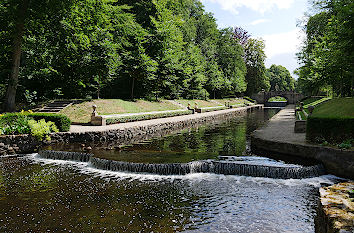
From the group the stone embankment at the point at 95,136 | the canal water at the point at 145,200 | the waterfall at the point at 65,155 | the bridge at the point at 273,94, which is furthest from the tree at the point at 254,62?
the waterfall at the point at 65,155

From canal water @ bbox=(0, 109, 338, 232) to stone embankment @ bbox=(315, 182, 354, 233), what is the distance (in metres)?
1.09

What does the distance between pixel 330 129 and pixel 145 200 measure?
9.15 m

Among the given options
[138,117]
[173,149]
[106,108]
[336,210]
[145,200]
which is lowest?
[145,200]

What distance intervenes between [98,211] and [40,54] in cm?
2276

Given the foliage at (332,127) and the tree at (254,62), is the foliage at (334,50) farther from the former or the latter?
the tree at (254,62)

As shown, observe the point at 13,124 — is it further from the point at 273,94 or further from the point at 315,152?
the point at 273,94

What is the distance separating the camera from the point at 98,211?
6.96m

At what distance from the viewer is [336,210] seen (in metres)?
4.75

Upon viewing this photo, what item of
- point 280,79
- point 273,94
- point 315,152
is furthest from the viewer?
point 280,79

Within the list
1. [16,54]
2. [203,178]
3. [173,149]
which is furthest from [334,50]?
[16,54]

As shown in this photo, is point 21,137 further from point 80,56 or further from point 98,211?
point 80,56

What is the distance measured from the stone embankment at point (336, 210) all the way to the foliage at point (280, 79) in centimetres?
12654

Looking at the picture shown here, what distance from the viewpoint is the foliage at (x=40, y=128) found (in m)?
14.0

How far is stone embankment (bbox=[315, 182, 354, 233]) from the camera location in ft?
13.6
